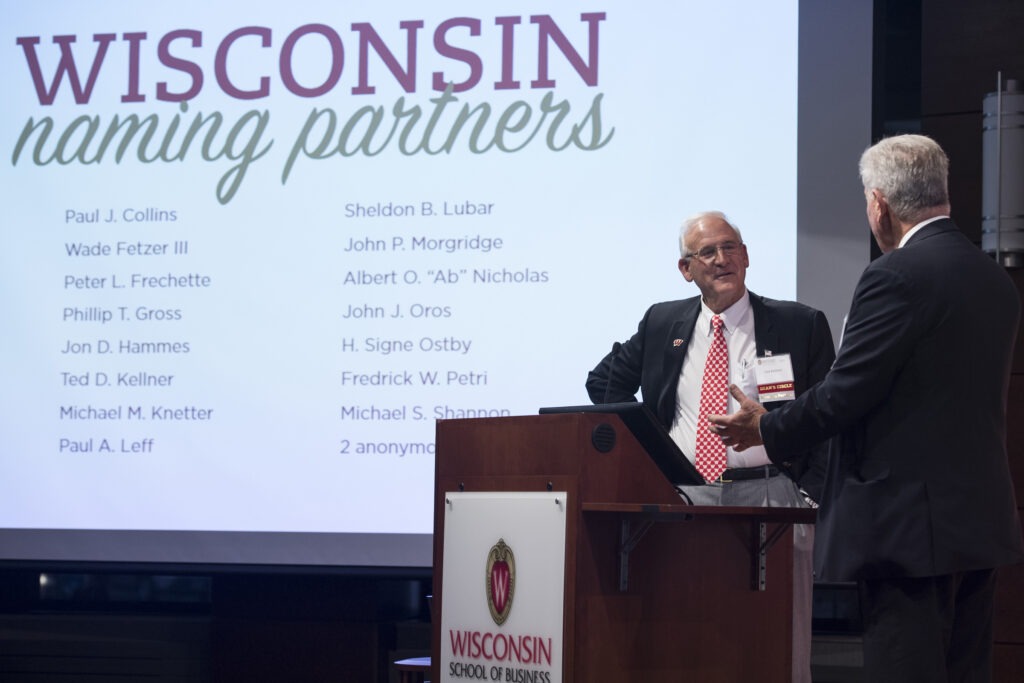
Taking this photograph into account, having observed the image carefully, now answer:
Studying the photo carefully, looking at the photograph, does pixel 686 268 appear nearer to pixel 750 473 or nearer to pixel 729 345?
pixel 729 345

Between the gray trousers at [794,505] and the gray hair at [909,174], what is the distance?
76 cm

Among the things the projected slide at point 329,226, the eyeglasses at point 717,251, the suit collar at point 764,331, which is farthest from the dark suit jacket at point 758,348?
the projected slide at point 329,226

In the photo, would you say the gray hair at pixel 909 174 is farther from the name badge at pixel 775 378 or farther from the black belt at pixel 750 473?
the black belt at pixel 750 473

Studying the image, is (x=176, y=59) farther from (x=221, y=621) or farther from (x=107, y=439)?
(x=221, y=621)

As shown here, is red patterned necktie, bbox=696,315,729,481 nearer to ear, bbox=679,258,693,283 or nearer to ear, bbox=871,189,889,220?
ear, bbox=679,258,693,283

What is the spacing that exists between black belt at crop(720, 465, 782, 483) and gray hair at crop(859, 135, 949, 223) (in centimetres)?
78

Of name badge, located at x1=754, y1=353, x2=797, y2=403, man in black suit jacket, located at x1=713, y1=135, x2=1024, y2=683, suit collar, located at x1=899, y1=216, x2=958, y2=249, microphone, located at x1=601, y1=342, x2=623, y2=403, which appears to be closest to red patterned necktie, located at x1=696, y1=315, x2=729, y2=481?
microphone, located at x1=601, y1=342, x2=623, y2=403

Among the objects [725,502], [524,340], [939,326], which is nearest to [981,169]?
[524,340]

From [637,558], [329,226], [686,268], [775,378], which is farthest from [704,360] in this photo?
[329,226]

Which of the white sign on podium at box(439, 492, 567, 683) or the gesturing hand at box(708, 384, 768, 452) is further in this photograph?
the gesturing hand at box(708, 384, 768, 452)

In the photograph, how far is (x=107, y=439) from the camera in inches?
180

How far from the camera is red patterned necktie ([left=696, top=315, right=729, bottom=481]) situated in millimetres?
3094

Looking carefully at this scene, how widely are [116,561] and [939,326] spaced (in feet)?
10.4

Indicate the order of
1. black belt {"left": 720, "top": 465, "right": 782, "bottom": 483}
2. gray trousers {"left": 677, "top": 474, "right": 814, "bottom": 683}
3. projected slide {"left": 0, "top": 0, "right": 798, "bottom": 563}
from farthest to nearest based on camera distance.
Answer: projected slide {"left": 0, "top": 0, "right": 798, "bottom": 563} → black belt {"left": 720, "top": 465, "right": 782, "bottom": 483} → gray trousers {"left": 677, "top": 474, "right": 814, "bottom": 683}
